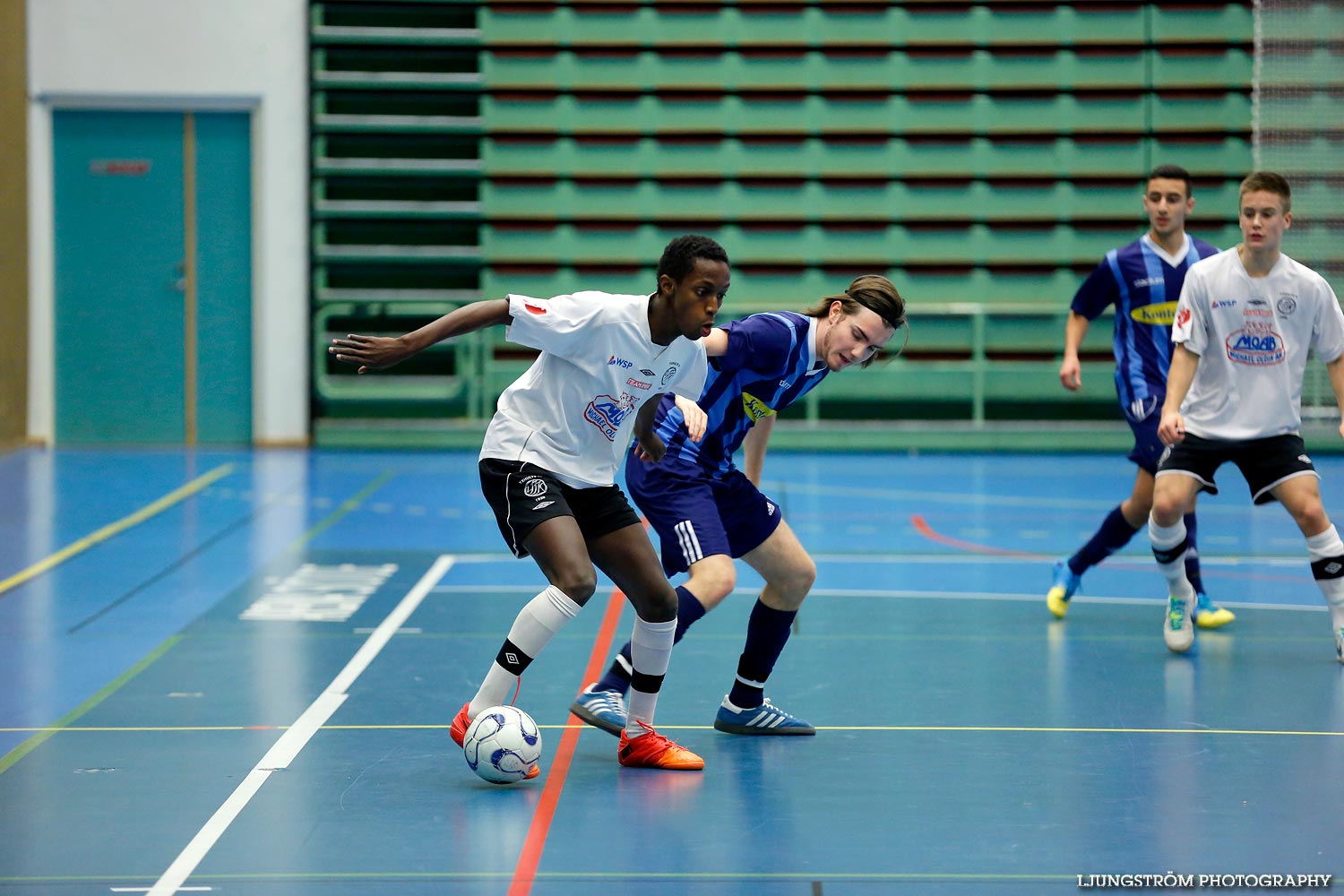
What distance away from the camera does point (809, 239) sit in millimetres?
14453

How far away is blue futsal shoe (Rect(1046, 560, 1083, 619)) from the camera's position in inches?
259

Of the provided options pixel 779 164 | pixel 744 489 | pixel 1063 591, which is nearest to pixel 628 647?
pixel 744 489

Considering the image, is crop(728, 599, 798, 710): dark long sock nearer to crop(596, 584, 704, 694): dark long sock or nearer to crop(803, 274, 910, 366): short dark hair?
crop(596, 584, 704, 694): dark long sock

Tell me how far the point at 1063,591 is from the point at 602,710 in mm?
2765

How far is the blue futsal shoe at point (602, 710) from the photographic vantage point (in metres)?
4.62

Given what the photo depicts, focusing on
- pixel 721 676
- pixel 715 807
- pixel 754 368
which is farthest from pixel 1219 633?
pixel 715 807

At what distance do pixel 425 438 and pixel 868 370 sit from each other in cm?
433

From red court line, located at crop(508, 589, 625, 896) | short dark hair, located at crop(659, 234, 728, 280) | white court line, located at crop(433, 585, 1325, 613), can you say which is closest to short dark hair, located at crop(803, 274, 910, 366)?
short dark hair, located at crop(659, 234, 728, 280)

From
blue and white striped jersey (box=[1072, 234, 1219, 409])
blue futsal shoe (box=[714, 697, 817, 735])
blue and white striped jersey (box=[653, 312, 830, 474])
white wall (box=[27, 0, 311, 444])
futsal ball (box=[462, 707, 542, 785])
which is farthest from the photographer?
white wall (box=[27, 0, 311, 444])

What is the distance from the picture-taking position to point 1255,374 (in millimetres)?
5691

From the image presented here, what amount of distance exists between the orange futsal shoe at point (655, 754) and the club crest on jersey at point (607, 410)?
2.92ft

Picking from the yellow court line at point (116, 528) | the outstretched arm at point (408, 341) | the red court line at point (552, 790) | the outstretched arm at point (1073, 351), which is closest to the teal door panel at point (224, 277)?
the yellow court line at point (116, 528)

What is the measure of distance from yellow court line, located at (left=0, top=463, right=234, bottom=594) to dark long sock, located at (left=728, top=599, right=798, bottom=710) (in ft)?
13.4

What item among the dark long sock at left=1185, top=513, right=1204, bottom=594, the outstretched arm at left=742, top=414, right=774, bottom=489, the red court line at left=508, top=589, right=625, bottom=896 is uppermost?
the outstretched arm at left=742, top=414, right=774, bottom=489
